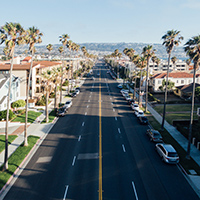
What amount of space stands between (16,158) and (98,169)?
9.63 m

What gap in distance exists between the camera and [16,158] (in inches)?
925

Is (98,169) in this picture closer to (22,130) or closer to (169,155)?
(169,155)

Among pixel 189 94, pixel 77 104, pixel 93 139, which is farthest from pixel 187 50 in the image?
pixel 189 94

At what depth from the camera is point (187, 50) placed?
82.3 feet

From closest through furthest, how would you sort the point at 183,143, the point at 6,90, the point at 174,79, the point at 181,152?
the point at 181,152
the point at 183,143
the point at 6,90
the point at 174,79

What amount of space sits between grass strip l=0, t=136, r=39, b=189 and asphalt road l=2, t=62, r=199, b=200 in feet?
3.67

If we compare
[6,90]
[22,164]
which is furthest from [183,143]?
[6,90]

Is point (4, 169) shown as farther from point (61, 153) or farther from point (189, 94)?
point (189, 94)

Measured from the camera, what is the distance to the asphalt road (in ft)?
56.9

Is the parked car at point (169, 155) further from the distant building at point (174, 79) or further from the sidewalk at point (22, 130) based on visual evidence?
the distant building at point (174, 79)

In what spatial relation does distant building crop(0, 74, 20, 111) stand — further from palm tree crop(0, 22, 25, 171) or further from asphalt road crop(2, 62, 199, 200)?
palm tree crop(0, 22, 25, 171)

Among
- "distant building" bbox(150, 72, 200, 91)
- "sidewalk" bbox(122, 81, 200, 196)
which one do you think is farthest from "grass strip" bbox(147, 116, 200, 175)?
"distant building" bbox(150, 72, 200, 91)

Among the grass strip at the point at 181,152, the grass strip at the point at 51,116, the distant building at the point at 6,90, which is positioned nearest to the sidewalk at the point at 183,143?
the grass strip at the point at 181,152

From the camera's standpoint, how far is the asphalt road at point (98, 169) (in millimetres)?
Result: 17344
